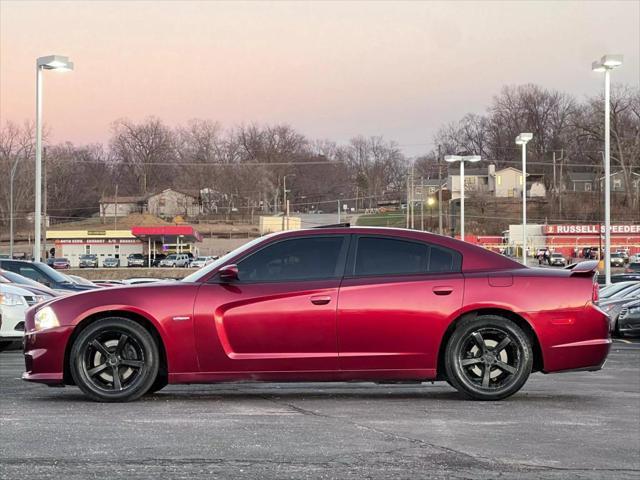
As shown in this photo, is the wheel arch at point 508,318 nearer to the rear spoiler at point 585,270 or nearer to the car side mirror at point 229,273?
the rear spoiler at point 585,270

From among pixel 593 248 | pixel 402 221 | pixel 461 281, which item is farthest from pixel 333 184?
pixel 461 281

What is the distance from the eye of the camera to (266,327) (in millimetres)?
7480

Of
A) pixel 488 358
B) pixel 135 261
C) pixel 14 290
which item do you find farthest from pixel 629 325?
pixel 135 261

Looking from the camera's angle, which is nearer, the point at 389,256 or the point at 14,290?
the point at 389,256

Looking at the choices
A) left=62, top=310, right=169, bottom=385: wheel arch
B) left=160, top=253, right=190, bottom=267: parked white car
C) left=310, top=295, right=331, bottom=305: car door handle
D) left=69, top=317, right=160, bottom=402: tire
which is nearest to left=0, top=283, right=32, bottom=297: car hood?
left=62, top=310, right=169, bottom=385: wheel arch

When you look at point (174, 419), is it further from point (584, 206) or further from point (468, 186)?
point (468, 186)

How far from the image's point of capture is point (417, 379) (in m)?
→ 7.64

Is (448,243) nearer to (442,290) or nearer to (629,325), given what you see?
(442,290)

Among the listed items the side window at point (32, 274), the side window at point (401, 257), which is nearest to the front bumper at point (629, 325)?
the side window at point (32, 274)

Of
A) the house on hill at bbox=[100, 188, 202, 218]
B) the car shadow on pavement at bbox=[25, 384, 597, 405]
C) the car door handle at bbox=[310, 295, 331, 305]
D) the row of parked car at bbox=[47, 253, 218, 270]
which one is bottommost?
the car shadow on pavement at bbox=[25, 384, 597, 405]

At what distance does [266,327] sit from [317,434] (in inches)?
67.9

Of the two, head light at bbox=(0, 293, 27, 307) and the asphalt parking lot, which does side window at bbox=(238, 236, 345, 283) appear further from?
head light at bbox=(0, 293, 27, 307)

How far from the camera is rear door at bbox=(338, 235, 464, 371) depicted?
7527 mm

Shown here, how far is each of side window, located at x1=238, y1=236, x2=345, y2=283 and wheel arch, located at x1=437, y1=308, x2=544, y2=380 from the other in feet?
Answer: 3.47
